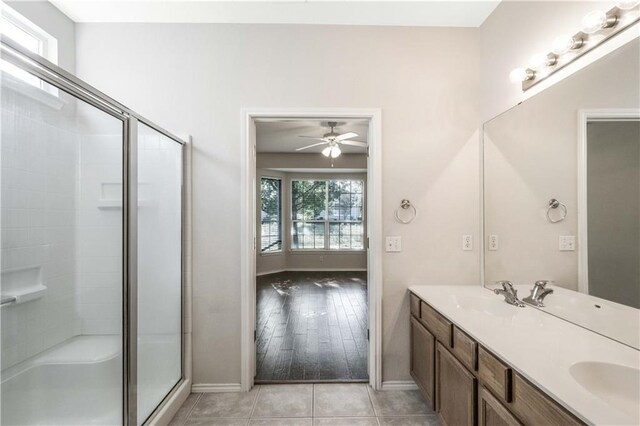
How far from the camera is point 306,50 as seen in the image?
226 centimetres

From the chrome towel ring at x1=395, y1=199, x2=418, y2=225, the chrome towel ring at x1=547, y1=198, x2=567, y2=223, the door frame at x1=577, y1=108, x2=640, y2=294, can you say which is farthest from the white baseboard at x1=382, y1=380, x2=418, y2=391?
the chrome towel ring at x1=547, y1=198, x2=567, y2=223

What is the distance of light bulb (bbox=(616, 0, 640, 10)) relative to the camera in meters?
1.17

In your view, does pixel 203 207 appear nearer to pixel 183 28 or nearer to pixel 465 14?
pixel 183 28

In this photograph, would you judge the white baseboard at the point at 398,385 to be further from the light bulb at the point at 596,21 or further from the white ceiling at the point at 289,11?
the white ceiling at the point at 289,11

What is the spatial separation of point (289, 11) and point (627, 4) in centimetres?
185

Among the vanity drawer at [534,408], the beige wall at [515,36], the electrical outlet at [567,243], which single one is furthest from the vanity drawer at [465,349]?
the beige wall at [515,36]

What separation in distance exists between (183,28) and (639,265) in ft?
9.92

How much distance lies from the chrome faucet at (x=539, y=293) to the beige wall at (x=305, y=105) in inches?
22.8

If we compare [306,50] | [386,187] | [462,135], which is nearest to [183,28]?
[306,50]

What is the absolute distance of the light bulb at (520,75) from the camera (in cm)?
176

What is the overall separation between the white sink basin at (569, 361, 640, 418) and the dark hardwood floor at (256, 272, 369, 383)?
64.2 inches

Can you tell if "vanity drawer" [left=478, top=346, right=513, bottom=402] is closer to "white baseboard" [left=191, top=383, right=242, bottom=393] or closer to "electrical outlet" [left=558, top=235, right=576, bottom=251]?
"electrical outlet" [left=558, top=235, right=576, bottom=251]

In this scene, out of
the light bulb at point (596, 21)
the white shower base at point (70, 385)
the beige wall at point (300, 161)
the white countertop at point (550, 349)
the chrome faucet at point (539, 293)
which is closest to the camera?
the white countertop at point (550, 349)

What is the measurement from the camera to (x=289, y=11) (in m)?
2.11
